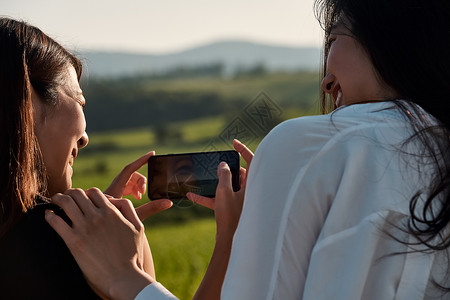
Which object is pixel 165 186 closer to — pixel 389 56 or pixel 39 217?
pixel 39 217

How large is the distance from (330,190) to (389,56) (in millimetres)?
379

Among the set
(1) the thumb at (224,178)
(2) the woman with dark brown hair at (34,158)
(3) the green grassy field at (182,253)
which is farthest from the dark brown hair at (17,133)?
(3) the green grassy field at (182,253)

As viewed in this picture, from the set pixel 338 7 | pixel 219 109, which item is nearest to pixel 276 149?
pixel 338 7

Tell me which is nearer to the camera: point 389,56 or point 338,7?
point 389,56

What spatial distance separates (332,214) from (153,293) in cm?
53

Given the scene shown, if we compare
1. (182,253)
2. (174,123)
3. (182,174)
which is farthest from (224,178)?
(174,123)

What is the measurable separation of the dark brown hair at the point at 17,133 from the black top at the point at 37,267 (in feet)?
0.15

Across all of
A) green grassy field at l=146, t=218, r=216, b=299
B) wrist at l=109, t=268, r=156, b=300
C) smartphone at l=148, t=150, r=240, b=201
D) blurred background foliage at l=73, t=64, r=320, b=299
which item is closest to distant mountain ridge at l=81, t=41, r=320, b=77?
blurred background foliage at l=73, t=64, r=320, b=299

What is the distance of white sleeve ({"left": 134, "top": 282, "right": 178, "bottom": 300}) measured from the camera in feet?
4.92

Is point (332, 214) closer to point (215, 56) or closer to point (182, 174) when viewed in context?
point (182, 174)

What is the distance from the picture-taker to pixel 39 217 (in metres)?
1.74

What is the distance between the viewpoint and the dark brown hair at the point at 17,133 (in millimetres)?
1736

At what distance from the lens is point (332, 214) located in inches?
48.6

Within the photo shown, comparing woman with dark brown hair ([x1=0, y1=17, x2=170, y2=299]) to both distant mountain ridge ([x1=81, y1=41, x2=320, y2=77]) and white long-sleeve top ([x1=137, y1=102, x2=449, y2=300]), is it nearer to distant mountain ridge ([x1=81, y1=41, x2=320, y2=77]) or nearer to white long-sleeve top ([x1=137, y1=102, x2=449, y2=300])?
white long-sleeve top ([x1=137, y1=102, x2=449, y2=300])
